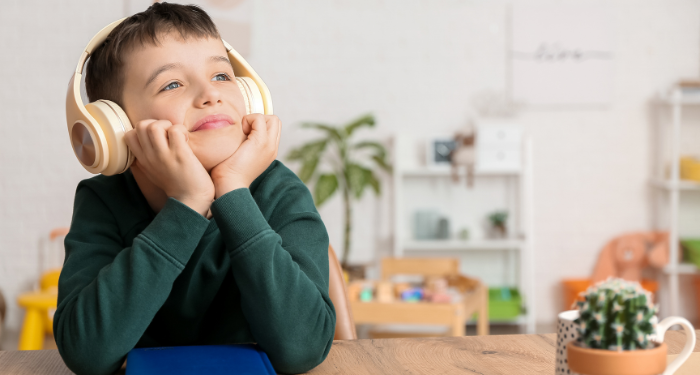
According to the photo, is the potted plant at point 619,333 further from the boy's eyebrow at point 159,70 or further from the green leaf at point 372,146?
the green leaf at point 372,146

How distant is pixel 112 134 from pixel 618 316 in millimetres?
599

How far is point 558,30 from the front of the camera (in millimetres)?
3811

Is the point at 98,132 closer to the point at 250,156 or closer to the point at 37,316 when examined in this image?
the point at 250,156

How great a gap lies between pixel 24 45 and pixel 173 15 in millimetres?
3201

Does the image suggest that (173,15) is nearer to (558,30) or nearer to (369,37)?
(369,37)

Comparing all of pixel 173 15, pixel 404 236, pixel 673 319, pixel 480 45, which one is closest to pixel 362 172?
pixel 404 236

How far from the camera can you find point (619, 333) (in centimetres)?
46

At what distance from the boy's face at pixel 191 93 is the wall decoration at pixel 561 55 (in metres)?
3.32

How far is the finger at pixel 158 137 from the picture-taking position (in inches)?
28.1

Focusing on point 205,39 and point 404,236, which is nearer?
point 205,39

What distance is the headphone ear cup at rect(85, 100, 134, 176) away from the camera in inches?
29.2

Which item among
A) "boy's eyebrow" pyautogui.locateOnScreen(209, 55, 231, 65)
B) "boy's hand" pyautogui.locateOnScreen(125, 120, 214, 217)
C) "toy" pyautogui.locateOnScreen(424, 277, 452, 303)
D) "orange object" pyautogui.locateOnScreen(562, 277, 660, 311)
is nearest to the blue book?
"boy's hand" pyautogui.locateOnScreen(125, 120, 214, 217)

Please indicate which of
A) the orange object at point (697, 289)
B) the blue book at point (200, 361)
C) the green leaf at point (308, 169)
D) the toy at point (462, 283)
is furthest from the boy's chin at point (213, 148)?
the orange object at point (697, 289)

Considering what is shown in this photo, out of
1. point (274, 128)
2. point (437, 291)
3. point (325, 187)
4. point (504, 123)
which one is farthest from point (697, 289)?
point (274, 128)
